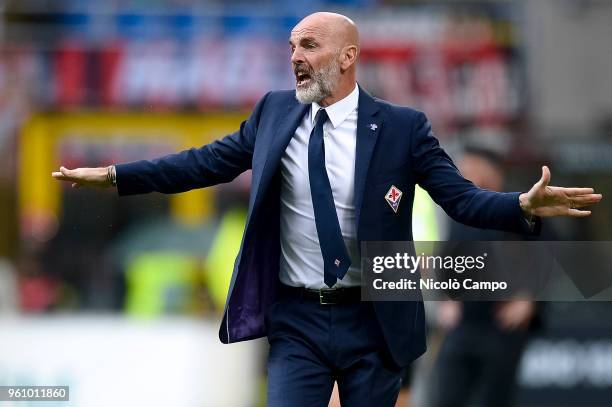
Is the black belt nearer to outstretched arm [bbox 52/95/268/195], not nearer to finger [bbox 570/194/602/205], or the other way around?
outstretched arm [bbox 52/95/268/195]

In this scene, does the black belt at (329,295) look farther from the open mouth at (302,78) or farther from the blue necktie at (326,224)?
the open mouth at (302,78)

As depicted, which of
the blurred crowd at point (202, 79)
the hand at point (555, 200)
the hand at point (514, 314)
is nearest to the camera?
the hand at point (555, 200)

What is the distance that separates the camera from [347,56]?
5.14 m

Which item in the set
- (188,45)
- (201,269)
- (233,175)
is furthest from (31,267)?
(233,175)

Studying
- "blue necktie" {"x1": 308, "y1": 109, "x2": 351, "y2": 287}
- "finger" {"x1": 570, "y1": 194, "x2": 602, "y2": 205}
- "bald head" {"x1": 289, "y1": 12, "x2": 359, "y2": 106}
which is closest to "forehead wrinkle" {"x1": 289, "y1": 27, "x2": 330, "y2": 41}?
"bald head" {"x1": 289, "y1": 12, "x2": 359, "y2": 106}

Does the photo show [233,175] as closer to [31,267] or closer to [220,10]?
[31,267]

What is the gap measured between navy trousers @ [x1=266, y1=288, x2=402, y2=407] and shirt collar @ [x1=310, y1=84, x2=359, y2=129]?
0.66 m

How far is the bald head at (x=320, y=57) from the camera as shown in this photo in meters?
5.05

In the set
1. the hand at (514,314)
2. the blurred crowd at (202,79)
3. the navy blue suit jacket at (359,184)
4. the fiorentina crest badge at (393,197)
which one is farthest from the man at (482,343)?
the blurred crowd at (202,79)

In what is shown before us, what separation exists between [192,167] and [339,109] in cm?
58

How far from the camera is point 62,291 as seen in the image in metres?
13.2

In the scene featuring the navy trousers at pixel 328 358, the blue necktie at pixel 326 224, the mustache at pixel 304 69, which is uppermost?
the mustache at pixel 304 69

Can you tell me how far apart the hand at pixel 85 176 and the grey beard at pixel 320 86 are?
0.78m

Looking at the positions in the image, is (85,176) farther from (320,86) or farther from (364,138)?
(364,138)
